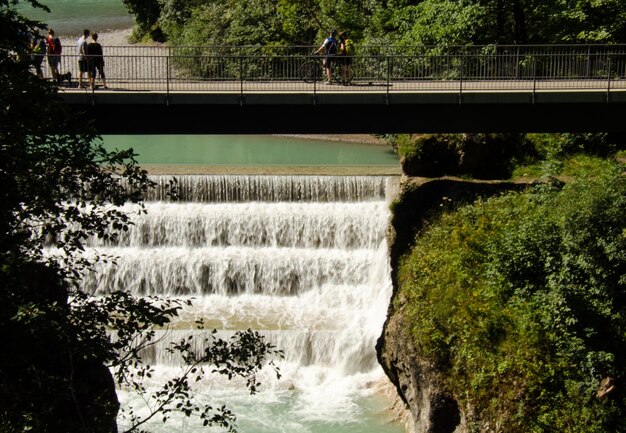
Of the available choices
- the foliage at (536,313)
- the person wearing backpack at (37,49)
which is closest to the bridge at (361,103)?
the foliage at (536,313)

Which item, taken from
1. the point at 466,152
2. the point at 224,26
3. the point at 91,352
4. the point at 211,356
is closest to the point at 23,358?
the point at 91,352

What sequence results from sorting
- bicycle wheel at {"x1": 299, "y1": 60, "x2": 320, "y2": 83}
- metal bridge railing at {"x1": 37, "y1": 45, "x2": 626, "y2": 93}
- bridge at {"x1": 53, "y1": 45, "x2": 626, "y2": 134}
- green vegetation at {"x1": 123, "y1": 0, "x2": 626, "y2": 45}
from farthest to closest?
green vegetation at {"x1": 123, "y1": 0, "x2": 626, "y2": 45} → bicycle wheel at {"x1": 299, "y1": 60, "x2": 320, "y2": 83} → metal bridge railing at {"x1": 37, "y1": 45, "x2": 626, "y2": 93} → bridge at {"x1": 53, "y1": 45, "x2": 626, "y2": 134}

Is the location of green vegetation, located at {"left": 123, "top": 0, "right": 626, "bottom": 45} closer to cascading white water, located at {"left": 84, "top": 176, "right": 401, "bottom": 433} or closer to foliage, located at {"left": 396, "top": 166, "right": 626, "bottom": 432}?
cascading white water, located at {"left": 84, "top": 176, "right": 401, "bottom": 433}

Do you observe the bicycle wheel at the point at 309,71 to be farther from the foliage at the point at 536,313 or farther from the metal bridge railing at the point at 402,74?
the foliage at the point at 536,313

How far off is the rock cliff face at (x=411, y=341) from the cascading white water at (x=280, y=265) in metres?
2.15

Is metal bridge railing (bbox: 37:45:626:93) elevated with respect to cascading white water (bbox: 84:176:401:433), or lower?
elevated

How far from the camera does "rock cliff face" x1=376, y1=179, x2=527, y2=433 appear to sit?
71.9 feet

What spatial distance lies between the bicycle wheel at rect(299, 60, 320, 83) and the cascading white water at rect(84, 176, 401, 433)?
3.83 meters

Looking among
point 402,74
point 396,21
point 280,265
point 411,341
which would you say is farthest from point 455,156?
point 396,21

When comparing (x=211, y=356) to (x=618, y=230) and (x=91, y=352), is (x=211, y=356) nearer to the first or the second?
(x=91, y=352)

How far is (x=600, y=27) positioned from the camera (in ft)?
114

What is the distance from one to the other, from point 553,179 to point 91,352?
1673cm

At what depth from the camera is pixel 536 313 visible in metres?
21.8

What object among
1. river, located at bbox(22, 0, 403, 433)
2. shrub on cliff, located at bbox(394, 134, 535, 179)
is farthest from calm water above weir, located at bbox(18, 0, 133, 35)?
shrub on cliff, located at bbox(394, 134, 535, 179)
